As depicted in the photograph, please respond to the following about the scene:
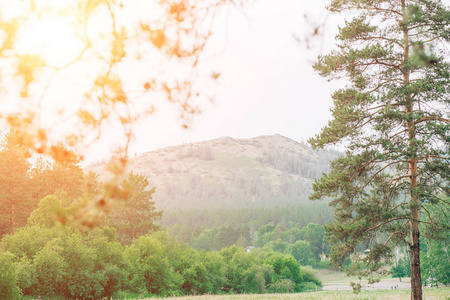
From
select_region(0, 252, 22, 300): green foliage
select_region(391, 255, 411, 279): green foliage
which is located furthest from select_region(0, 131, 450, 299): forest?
select_region(391, 255, 411, 279): green foliage

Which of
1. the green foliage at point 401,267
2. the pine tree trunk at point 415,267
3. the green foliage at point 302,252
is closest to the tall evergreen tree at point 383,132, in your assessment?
the pine tree trunk at point 415,267

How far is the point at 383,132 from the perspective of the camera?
20.1 m

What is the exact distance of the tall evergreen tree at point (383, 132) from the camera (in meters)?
19.6

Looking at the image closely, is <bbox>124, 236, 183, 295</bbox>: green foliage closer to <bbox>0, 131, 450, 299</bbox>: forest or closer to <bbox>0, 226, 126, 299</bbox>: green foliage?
<bbox>0, 131, 450, 299</bbox>: forest

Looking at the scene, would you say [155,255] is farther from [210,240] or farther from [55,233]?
[210,240]

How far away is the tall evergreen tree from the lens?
1959 cm

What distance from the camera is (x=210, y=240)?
518 feet

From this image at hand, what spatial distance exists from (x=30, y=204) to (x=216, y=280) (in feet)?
98.4

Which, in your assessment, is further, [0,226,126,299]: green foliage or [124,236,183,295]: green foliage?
[124,236,183,295]: green foliage

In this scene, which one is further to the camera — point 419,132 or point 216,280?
point 216,280

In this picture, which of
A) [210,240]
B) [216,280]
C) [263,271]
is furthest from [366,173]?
[210,240]

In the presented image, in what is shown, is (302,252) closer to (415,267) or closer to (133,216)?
(133,216)

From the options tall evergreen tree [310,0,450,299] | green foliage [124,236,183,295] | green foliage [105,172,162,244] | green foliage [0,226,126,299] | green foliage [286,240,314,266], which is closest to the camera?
tall evergreen tree [310,0,450,299]

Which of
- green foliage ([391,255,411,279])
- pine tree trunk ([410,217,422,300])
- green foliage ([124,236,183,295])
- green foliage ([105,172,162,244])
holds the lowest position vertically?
green foliage ([391,255,411,279])
